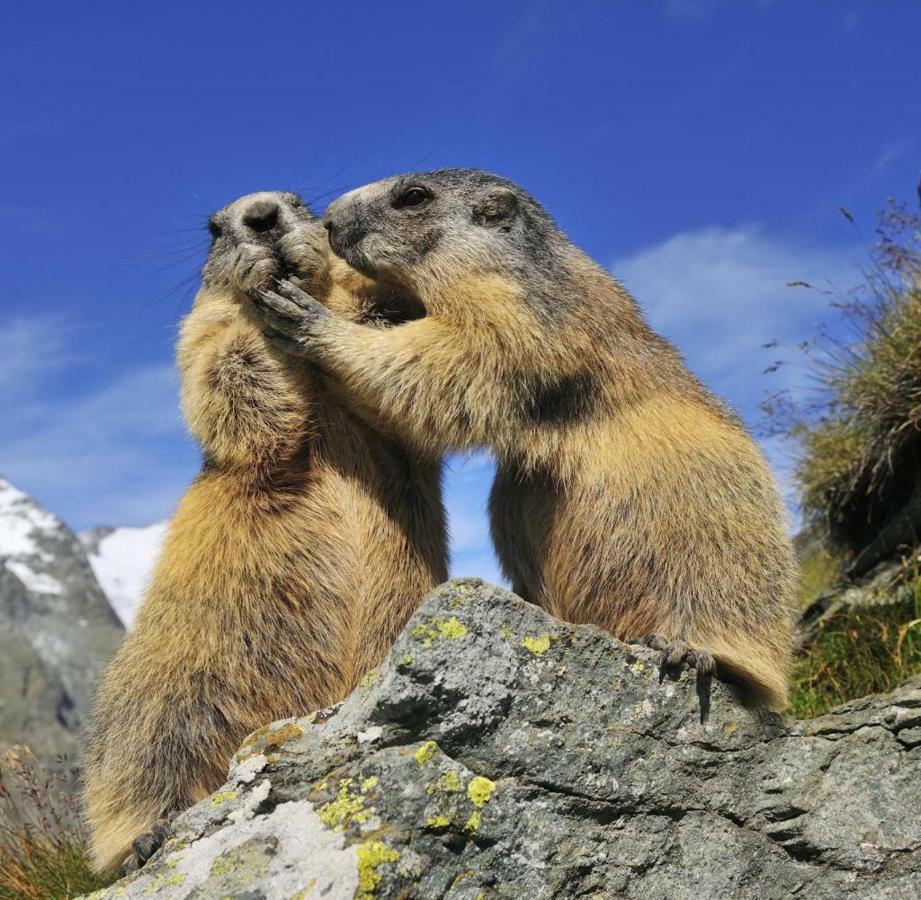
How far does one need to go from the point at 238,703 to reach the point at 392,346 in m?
2.21

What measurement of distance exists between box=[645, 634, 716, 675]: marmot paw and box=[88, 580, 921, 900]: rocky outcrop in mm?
77

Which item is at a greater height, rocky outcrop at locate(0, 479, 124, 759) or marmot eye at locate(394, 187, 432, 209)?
rocky outcrop at locate(0, 479, 124, 759)

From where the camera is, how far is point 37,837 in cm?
870

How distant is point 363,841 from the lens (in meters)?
4.09

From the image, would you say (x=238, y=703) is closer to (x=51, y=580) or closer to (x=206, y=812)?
(x=206, y=812)

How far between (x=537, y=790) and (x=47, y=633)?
169 m

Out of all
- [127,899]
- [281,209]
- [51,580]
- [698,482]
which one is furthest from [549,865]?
[51,580]

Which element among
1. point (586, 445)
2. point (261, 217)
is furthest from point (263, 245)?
point (586, 445)

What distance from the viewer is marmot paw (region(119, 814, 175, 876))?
4.95 m

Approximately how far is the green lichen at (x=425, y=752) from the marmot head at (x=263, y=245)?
3.02m

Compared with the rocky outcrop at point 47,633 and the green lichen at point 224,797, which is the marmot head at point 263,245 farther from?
the rocky outcrop at point 47,633

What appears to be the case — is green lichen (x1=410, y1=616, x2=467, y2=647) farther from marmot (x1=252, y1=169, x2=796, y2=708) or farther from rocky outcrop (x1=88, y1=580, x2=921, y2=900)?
marmot (x1=252, y1=169, x2=796, y2=708)

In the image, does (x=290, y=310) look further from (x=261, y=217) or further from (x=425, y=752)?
(x=425, y=752)

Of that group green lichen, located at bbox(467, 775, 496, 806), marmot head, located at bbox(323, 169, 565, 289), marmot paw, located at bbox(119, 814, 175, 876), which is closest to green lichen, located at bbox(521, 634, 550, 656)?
green lichen, located at bbox(467, 775, 496, 806)
